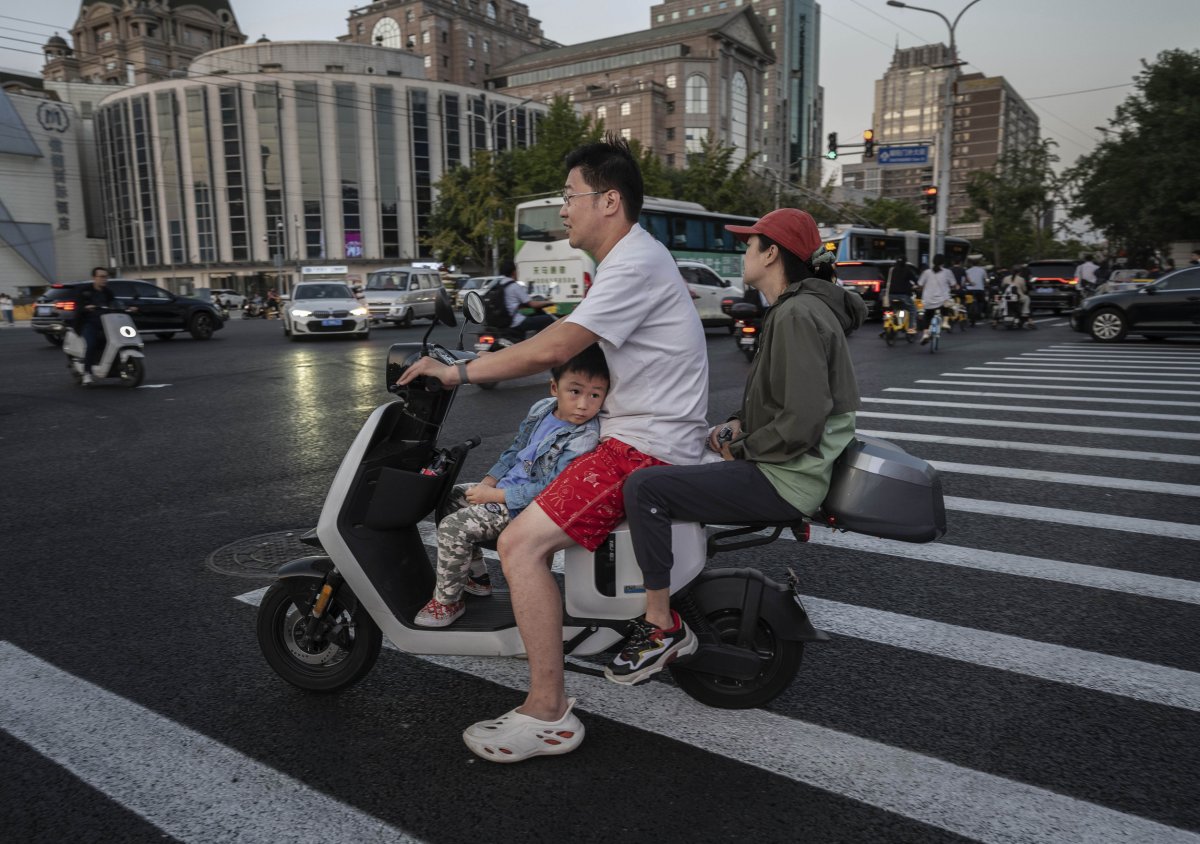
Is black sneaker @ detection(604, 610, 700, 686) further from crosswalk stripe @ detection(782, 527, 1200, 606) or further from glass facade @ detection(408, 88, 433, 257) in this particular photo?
glass facade @ detection(408, 88, 433, 257)

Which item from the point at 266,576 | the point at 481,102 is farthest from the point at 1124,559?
the point at 481,102

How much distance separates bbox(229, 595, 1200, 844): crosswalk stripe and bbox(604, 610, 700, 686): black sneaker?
0.25 meters

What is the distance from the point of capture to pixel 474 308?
3117 mm

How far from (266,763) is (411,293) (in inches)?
1061

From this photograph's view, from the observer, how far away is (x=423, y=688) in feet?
11.0

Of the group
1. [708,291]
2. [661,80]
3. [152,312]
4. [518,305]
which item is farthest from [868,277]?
[661,80]

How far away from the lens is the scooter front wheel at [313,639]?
3266 mm

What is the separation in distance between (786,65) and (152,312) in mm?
143617

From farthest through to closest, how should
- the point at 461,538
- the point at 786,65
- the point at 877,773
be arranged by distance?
the point at 786,65
the point at 461,538
the point at 877,773

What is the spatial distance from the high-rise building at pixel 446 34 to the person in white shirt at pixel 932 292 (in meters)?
94.1

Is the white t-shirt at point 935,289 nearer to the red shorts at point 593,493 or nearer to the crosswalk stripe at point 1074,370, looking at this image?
the crosswalk stripe at point 1074,370

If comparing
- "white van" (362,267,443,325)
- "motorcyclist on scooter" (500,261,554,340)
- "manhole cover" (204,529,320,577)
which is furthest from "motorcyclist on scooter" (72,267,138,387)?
"white van" (362,267,443,325)

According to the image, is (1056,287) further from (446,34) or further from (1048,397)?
(446,34)

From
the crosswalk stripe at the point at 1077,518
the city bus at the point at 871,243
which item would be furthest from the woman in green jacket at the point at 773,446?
the city bus at the point at 871,243
